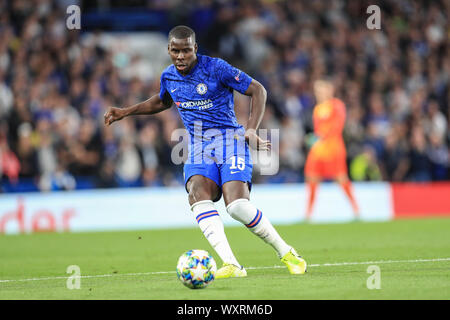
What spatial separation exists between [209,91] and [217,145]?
521mm

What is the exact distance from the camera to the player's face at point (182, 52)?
785 cm

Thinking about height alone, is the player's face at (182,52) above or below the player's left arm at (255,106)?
above

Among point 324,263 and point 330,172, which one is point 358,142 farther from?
point 324,263

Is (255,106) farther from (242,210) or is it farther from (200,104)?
(242,210)

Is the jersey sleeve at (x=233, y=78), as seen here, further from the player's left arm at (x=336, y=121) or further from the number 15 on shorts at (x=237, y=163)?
the player's left arm at (x=336, y=121)

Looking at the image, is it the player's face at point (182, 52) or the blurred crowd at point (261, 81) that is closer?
the player's face at point (182, 52)

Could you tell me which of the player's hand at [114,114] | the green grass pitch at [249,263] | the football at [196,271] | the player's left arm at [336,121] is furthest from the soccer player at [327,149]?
the football at [196,271]

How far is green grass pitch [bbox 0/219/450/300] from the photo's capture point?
661 centimetres

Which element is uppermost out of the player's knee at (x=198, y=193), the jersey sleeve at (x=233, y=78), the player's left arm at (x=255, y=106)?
the jersey sleeve at (x=233, y=78)

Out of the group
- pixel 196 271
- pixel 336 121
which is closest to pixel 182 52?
pixel 196 271

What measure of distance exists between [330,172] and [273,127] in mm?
3881

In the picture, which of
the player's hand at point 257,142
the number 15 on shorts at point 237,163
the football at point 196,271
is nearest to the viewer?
the football at point 196,271

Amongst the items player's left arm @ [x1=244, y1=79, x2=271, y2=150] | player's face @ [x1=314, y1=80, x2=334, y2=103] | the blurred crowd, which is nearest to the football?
player's left arm @ [x1=244, y1=79, x2=271, y2=150]

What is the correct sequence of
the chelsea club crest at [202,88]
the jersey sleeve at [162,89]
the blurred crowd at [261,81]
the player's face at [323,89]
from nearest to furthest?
the chelsea club crest at [202,88] → the jersey sleeve at [162,89] → the player's face at [323,89] → the blurred crowd at [261,81]
